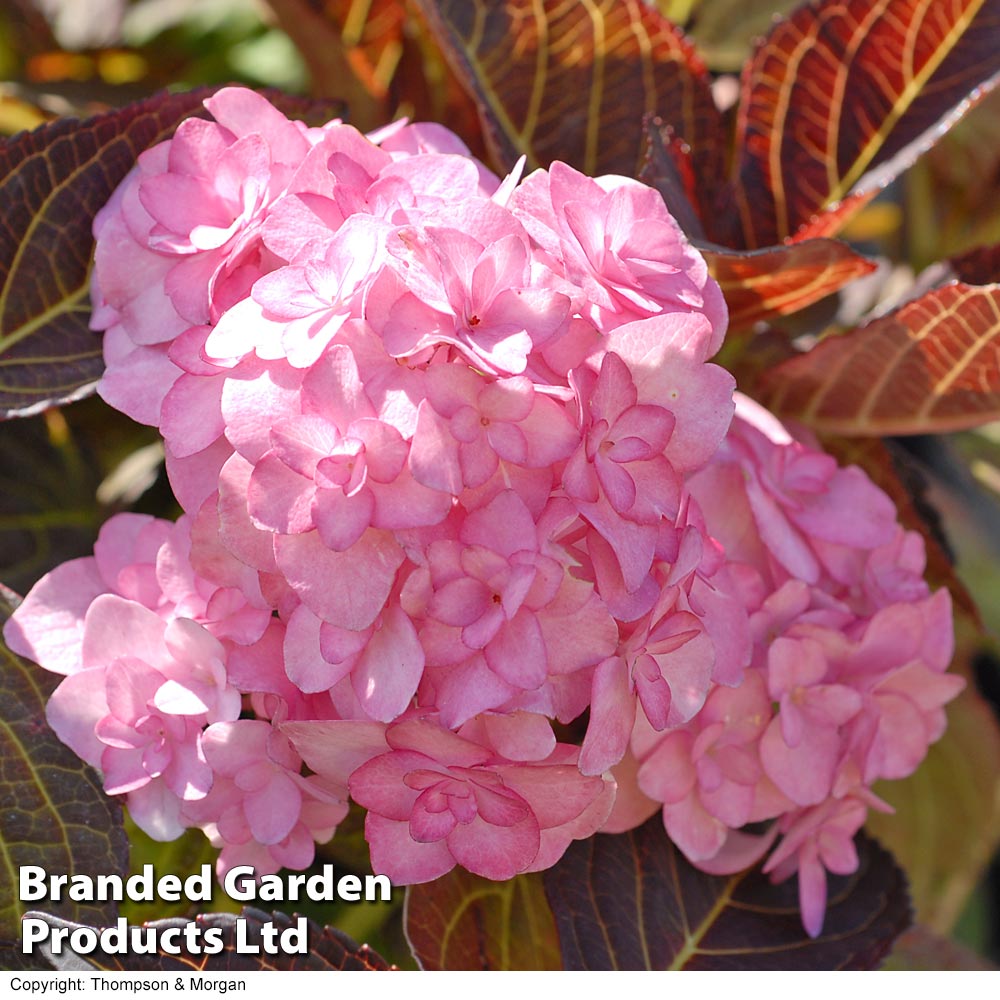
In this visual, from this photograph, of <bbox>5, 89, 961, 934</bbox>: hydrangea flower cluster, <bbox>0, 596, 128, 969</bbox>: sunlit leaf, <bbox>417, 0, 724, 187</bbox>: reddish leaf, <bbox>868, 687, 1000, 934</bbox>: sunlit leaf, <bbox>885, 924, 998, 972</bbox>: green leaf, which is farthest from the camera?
<bbox>868, 687, 1000, 934</bbox>: sunlit leaf

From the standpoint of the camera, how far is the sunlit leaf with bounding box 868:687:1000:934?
990mm

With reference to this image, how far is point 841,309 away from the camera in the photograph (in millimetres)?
917

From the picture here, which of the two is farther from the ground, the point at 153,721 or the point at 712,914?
the point at 153,721

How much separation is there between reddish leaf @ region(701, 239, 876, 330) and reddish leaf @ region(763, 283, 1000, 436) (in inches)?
1.2

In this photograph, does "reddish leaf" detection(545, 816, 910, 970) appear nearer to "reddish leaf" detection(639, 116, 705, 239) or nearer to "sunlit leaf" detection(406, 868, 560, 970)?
"sunlit leaf" detection(406, 868, 560, 970)

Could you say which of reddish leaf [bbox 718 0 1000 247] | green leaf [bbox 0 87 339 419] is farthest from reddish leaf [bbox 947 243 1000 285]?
A: green leaf [bbox 0 87 339 419]

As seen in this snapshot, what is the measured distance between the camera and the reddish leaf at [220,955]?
1.63 ft

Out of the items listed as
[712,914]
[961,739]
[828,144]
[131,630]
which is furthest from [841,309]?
[131,630]

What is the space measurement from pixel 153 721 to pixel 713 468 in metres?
0.28

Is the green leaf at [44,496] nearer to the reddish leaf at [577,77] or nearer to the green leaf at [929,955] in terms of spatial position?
the reddish leaf at [577,77]

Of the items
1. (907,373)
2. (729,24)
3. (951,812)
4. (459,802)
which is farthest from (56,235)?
(951,812)

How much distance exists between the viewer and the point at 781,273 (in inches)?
23.6

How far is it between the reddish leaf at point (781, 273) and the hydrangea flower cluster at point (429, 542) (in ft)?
0.33
